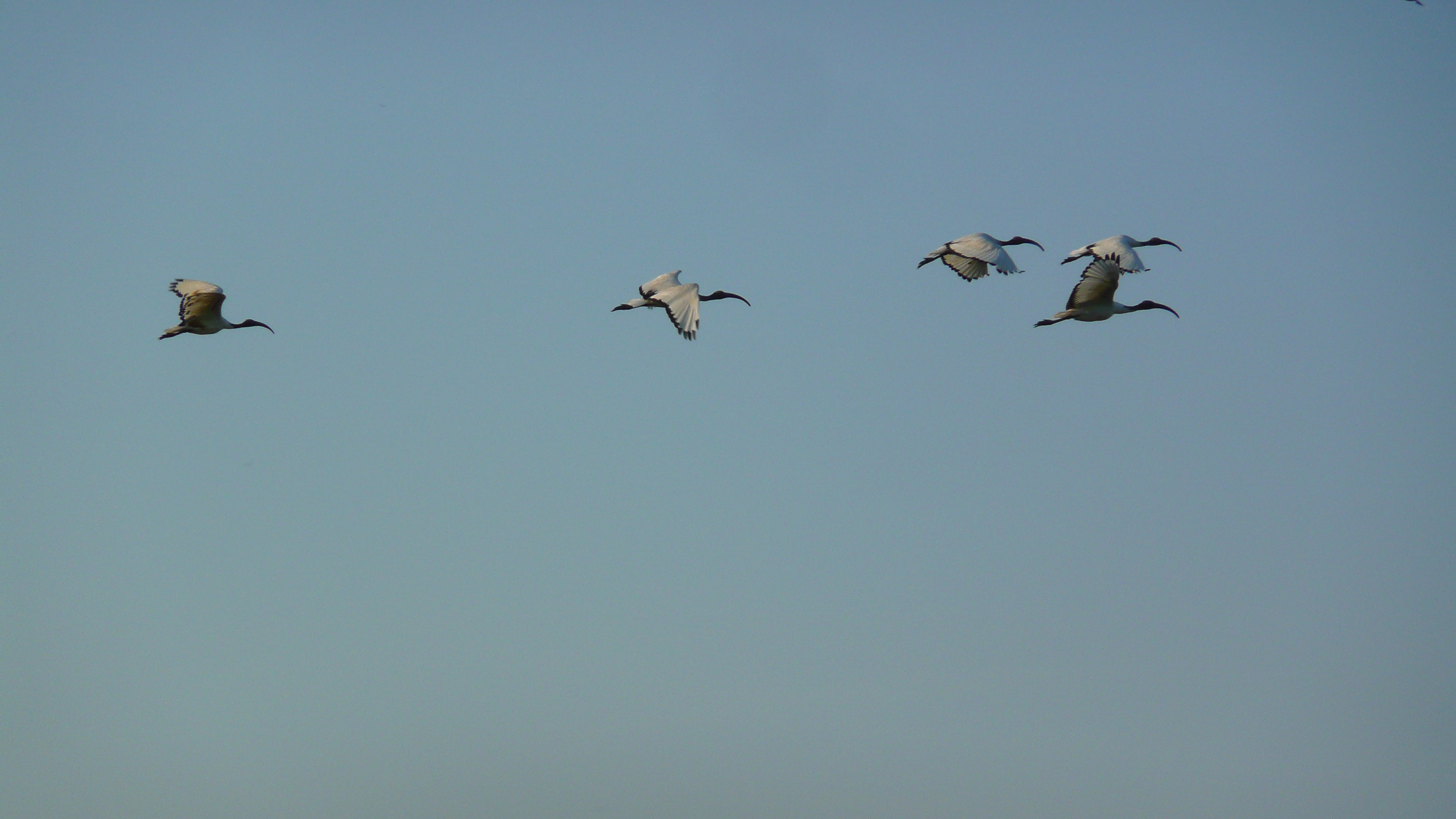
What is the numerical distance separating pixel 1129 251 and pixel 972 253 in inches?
161

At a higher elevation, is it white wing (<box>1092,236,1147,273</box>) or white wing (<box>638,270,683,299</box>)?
white wing (<box>1092,236,1147,273</box>)

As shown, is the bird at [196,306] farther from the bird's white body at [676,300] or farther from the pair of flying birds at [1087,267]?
the pair of flying birds at [1087,267]

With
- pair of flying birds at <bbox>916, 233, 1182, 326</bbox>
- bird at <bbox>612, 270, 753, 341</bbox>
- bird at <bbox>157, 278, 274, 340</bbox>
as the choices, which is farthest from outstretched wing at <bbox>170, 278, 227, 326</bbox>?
pair of flying birds at <bbox>916, 233, 1182, 326</bbox>

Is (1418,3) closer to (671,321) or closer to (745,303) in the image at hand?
(745,303)

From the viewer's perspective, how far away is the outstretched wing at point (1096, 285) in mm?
37125

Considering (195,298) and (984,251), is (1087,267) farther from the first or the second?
(195,298)

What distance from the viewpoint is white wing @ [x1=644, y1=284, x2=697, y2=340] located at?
32875mm

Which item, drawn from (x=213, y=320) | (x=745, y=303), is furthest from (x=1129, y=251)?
(x=213, y=320)

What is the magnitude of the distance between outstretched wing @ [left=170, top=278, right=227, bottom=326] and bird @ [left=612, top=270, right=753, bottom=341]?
9096 mm

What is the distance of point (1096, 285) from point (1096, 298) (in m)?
0.54

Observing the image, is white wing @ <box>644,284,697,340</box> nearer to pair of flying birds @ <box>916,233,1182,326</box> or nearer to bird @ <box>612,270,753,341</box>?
bird @ <box>612,270,753,341</box>

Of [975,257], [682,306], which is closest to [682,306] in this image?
[682,306]

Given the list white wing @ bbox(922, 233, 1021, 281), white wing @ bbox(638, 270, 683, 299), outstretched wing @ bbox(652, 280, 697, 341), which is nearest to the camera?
outstretched wing @ bbox(652, 280, 697, 341)

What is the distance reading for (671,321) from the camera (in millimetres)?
33188
